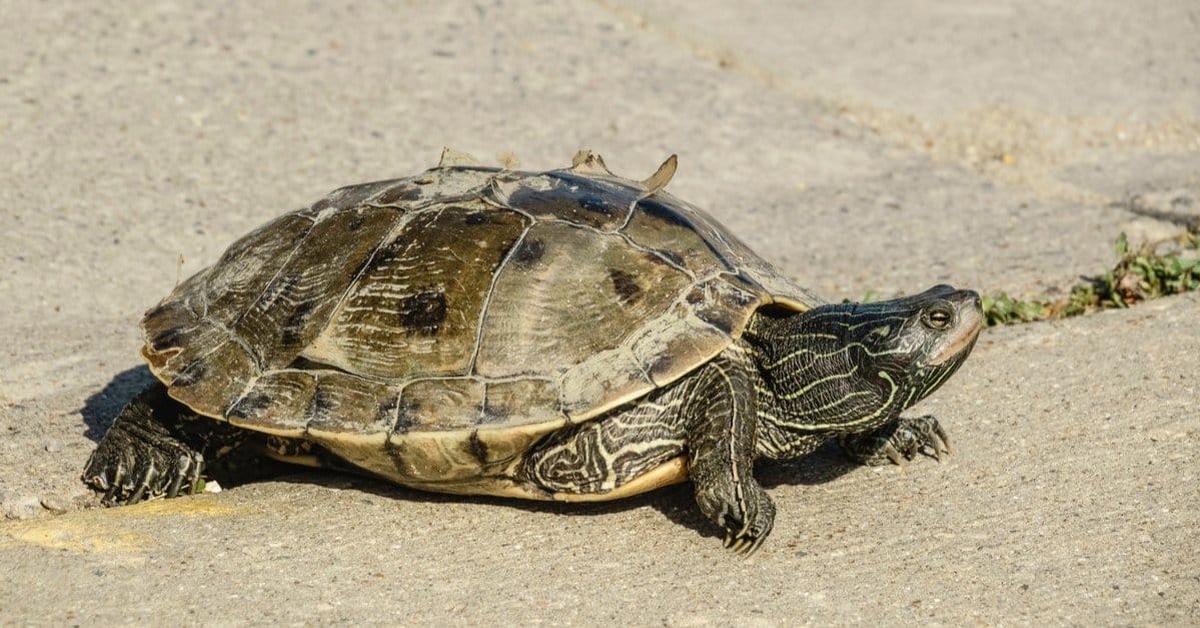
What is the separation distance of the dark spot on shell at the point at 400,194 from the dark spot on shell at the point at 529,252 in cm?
53

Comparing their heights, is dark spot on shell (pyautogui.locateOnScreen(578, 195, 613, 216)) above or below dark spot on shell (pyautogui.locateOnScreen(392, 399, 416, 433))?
above

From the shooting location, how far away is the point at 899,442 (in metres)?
4.50

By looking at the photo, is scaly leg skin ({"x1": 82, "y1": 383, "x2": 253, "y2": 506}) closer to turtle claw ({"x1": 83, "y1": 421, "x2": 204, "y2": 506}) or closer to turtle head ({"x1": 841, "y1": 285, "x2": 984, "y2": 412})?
turtle claw ({"x1": 83, "y1": 421, "x2": 204, "y2": 506})

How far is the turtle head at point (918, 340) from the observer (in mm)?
3928

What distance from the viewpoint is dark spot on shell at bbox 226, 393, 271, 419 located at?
13.7 feet

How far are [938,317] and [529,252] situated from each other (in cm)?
132

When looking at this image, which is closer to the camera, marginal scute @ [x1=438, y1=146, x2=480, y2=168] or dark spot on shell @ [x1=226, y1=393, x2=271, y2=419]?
dark spot on shell @ [x1=226, y1=393, x2=271, y2=419]

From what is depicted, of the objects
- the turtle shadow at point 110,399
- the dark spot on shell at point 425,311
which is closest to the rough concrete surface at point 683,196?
the turtle shadow at point 110,399

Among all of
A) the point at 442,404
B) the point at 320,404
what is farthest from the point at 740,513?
the point at 320,404

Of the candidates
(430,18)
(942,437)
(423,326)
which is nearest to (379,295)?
(423,326)

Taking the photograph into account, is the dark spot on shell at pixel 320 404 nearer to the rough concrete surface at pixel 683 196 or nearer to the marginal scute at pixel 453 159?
the rough concrete surface at pixel 683 196

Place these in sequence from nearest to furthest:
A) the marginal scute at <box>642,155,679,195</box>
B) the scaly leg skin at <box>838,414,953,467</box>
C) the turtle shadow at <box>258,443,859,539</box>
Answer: the turtle shadow at <box>258,443,859,539</box> < the scaly leg skin at <box>838,414,953,467</box> < the marginal scute at <box>642,155,679,195</box>

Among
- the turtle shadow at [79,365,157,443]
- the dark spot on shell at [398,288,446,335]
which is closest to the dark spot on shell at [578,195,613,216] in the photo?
the dark spot on shell at [398,288,446,335]

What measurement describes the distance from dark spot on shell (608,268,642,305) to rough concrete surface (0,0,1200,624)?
721mm
